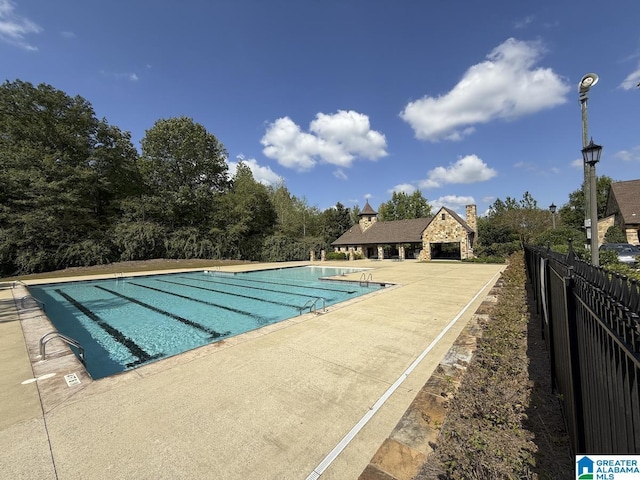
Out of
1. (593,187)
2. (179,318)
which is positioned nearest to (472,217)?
(593,187)

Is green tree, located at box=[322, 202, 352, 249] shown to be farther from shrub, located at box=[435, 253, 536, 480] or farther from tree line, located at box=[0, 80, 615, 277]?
shrub, located at box=[435, 253, 536, 480]

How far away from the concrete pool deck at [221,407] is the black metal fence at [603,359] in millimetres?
1697

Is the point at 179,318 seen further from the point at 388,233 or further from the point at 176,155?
the point at 176,155

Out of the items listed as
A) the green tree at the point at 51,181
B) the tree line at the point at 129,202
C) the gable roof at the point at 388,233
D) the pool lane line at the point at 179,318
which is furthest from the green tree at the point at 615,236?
the green tree at the point at 51,181

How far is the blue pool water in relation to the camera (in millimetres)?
6910

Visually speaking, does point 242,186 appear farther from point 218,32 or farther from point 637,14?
point 637,14

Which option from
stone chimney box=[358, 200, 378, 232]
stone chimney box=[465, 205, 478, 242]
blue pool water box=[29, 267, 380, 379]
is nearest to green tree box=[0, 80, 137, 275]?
blue pool water box=[29, 267, 380, 379]

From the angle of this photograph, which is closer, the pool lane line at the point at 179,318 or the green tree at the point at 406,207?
the pool lane line at the point at 179,318

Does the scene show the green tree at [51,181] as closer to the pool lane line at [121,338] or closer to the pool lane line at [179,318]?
the pool lane line at [179,318]

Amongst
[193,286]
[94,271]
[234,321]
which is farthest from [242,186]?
[234,321]

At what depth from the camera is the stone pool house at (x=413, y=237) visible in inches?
1098

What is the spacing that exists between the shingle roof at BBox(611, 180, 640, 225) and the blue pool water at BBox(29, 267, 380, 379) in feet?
86.1

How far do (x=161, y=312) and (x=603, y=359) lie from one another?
446 inches

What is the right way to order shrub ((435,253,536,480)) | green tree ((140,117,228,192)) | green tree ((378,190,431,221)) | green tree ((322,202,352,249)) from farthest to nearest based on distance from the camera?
1. green tree ((378,190,431,221))
2. green tree ((322,202,352,249))
3. green tree ((140,117,228,192))
4. shrub ((435,253,536,480))
